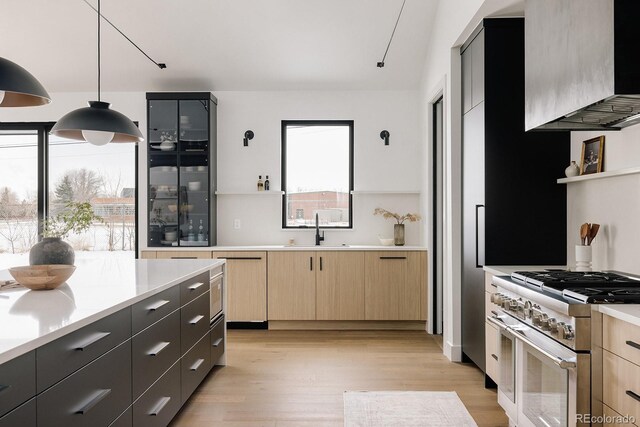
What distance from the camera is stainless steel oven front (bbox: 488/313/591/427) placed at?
188 cm

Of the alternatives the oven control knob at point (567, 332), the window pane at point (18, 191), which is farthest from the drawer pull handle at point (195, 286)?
the window pane at point (18, 191)

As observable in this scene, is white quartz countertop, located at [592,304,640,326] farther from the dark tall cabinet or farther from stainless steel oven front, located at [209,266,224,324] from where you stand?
stainless steel oven front, located at [209,266,224,324]

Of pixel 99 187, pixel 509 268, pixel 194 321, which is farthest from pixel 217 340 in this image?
pixel 99 187

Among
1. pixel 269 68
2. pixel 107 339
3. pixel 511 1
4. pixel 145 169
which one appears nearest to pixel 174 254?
pixel 145 169

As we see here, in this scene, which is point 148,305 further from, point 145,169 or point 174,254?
point 145,169

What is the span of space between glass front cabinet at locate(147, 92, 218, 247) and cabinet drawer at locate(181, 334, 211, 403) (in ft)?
6.57

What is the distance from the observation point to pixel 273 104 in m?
5.46

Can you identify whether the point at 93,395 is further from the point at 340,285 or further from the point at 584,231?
the point at 340,285

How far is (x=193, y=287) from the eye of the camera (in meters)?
3.01

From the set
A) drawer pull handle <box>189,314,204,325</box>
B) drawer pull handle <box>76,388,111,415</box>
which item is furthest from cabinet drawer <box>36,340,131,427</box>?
drawer pull handle <box>189,314,204,325</box>

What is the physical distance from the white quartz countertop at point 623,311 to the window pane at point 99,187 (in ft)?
16.0

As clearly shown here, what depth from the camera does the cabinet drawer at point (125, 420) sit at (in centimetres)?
192

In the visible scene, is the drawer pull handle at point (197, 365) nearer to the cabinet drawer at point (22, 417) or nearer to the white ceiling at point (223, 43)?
the cabinet drawer at point (22, 417)

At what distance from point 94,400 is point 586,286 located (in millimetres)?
2101
